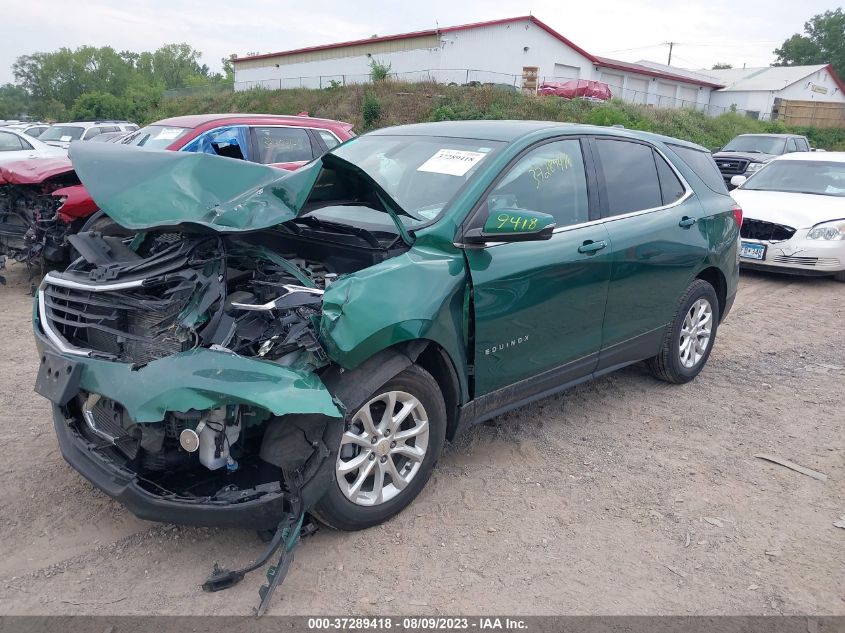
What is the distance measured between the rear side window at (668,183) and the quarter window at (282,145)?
185 inches

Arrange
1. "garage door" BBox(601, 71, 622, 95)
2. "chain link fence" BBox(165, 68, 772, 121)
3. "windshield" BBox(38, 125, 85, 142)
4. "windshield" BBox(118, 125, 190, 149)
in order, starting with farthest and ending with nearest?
"garage door" BBox(601, 71, 622, 95)
"chain link fence" BBox(165, 68, 772, 121)
"windshield" BBox(38, 125, 85, 142)
"windshield" BBox(118, 125, 190, 149)

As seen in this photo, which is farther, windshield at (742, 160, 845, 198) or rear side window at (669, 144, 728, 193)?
windshield at (742, 160, 845, 198)

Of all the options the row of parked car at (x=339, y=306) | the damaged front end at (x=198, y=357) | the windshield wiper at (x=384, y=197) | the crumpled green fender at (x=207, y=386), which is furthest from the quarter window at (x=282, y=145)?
the crumpled green fender at (x=207, y=386)

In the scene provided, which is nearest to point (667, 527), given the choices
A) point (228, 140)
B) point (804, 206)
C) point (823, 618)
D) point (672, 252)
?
point (823, 618)

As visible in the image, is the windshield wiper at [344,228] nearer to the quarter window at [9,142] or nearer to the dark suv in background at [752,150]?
the quarter window at [9,142]

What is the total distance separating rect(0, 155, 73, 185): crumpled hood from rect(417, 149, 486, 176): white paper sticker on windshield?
4.54 meters

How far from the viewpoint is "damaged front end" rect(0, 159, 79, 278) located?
6.50 meters

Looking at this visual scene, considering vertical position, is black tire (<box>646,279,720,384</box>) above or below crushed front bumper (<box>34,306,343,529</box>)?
below

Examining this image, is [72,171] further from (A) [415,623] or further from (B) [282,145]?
(A) [415,623]

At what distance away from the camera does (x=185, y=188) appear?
3.21m

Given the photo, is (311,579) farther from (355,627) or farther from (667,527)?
(667,527)

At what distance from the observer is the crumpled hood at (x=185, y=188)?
299cm

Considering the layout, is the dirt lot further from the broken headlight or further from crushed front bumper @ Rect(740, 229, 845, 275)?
the broken headlight

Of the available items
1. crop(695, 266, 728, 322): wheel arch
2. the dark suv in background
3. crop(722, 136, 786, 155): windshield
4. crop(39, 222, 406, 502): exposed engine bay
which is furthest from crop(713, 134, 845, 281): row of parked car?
crop(722, 136, 786, 155): windshield
